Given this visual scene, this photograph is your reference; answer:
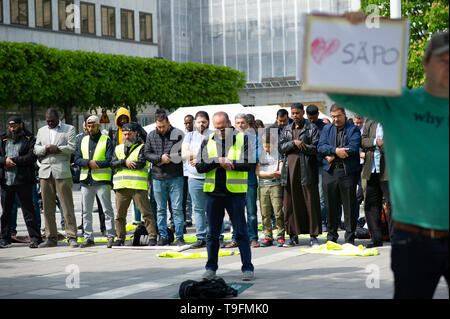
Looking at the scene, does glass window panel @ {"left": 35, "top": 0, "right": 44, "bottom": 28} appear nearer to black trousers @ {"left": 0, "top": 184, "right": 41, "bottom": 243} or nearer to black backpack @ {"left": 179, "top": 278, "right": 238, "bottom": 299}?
black trousers @ {"left": 0, "top": 184, "right": 41, "bottom": 243}

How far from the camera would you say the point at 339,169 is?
35.7 feet

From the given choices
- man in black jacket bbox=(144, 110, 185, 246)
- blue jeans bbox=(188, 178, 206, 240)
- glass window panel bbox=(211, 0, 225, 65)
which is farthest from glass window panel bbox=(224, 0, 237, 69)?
blue jeans bbox=(188, 178, 206, 240)

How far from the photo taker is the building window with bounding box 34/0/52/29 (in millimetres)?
40938

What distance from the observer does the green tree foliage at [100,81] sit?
33094mm

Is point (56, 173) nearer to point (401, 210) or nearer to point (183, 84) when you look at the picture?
point (401, 210)

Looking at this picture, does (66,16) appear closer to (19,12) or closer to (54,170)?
(19,12)

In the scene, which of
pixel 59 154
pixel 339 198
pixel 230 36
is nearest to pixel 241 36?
pixel 230 36

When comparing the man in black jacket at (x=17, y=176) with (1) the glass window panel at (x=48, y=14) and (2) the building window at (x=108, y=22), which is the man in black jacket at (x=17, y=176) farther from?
(2) the building window at (x=108, y=22)

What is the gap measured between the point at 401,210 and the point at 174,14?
60885 millimetres

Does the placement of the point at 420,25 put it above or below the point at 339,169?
above

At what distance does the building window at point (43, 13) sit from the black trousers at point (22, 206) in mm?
30454

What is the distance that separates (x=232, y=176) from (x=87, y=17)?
123 ft

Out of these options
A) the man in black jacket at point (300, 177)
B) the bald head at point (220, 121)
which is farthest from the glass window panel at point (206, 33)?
the bald head at point (220, 121)

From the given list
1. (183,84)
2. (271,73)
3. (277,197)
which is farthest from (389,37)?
(271,73)
